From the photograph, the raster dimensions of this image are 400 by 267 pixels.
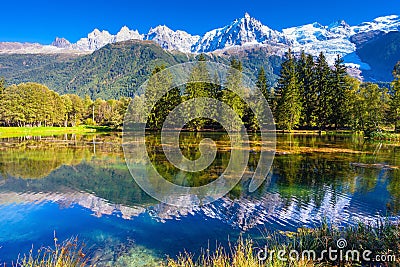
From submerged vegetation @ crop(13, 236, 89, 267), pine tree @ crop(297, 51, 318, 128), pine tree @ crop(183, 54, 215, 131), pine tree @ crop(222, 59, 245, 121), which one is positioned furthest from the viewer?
pine tree @ crop(183, 54, 215, 131)

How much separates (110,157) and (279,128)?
44.3 m

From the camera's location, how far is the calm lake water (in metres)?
9.80

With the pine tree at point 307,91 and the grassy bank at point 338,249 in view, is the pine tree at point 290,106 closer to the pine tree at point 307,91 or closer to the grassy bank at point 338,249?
the pine tree at point 307,91

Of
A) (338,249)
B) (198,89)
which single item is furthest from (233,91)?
(338,249)

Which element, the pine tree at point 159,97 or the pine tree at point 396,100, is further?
the pine tree at point 159,97

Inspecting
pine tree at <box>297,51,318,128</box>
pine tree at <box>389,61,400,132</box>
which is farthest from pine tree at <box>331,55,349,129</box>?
pine tree at <box>389,61,400,132</box>

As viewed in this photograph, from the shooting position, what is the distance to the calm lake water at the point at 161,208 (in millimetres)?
9797

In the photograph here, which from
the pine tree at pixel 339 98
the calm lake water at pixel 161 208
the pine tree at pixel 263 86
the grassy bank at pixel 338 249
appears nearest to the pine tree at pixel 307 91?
the pine tree at pixel 339 98

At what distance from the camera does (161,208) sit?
527 inches

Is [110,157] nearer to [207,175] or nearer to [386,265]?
[207,175]

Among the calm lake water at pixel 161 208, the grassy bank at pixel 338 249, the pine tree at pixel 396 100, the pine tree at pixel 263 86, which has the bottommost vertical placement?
the calm lake water at pixel 161 208

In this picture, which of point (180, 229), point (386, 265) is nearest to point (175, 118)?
point (180, 229)

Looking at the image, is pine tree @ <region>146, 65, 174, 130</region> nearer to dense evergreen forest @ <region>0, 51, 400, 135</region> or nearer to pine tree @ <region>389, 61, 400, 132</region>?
dense evergreen forest @ <region>0, 51, 400, 135</region>

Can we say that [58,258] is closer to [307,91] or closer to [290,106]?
[290,106]
